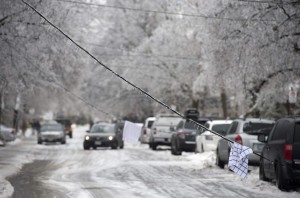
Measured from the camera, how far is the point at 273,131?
1784cm

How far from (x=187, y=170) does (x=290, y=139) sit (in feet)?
25.9

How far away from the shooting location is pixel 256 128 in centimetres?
2314

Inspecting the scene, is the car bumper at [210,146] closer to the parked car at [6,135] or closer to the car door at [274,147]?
the car door at [274,147]

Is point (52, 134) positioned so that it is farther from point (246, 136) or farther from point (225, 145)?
point (246, 136)

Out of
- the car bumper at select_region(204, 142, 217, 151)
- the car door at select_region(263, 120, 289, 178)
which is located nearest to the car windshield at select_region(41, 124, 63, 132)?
the car bumper at select_region(204, 142, 217, 151)

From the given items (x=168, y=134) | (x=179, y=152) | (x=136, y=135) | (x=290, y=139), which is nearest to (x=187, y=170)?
(x=136, y=135)

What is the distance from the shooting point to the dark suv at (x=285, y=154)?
1555 cm

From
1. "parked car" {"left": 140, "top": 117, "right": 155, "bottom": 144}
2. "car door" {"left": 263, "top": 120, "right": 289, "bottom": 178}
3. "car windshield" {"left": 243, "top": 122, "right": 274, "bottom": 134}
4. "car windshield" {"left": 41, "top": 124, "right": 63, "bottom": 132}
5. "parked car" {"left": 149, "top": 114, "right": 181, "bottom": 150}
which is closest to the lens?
"car door" {"left": 263, "top": 120, "right": 289, "bottom": 178}

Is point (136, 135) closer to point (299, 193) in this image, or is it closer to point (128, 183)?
point (128, 183)

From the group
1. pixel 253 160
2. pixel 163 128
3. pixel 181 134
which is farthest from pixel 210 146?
pixel 253 160

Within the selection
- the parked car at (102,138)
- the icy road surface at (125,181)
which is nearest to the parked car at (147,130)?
the parked car at (102,138)

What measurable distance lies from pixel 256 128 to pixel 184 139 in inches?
433

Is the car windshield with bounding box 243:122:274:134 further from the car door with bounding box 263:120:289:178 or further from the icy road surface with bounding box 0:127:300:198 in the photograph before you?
the car door with bounding box 263:120:289:178

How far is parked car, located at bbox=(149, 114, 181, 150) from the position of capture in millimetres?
39594
